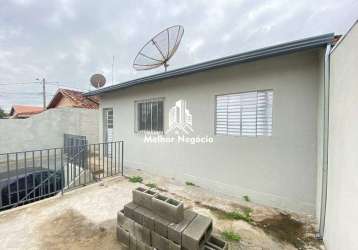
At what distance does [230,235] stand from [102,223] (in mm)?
1972

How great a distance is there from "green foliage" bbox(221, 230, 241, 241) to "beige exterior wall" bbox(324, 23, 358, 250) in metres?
1.03

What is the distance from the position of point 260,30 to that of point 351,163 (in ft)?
18.9

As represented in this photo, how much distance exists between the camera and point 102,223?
2693mm

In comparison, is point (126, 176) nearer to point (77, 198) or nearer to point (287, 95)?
point (77, 198)

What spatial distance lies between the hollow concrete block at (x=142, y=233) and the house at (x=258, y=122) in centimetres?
198

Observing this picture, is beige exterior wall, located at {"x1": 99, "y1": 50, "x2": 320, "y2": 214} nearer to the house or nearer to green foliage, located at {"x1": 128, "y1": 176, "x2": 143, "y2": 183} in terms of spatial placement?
the house

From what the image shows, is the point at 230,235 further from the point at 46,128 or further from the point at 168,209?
the point at 46,128

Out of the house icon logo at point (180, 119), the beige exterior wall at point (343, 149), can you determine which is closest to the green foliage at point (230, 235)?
the beige exterior wall at point (343, 149)

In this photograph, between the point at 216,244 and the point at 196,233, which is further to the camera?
the point at 216,244

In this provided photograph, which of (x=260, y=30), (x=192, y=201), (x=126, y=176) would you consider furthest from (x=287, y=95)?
(x=126, y=176)

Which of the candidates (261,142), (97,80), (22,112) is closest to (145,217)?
(261,142)

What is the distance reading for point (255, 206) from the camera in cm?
330

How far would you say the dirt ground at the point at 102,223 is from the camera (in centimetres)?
224

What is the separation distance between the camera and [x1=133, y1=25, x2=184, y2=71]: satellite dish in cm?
493
